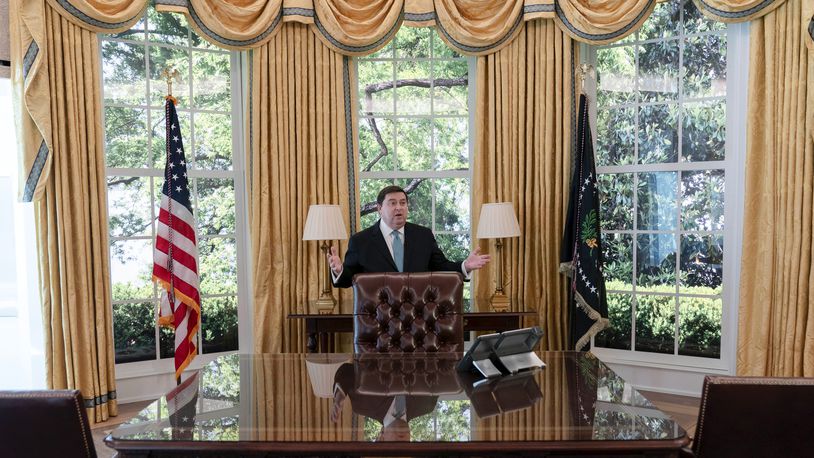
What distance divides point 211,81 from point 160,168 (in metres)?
0.76

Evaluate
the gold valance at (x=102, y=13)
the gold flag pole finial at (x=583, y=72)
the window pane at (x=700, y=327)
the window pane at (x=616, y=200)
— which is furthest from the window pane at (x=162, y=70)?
the window pane at (x=700, y=327)

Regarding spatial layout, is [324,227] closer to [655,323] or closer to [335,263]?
[335,263]

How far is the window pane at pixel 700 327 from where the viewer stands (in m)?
4.51

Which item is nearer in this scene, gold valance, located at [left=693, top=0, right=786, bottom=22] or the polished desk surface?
the polished desk surface

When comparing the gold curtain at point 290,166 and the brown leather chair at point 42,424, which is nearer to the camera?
the brown leather chair at point 42,424

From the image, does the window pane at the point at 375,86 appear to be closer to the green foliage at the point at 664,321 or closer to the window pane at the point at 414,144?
the window pane at the point at 414,144

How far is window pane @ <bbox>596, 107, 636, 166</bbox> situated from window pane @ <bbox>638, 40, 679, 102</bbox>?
0.18 metres

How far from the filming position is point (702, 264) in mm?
4531

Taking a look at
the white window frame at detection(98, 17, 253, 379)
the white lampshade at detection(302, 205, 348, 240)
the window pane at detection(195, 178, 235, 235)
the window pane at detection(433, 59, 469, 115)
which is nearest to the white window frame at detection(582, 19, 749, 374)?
the window pane at detection(433, 59, 469, 115)

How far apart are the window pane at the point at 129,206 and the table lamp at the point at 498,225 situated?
2393mm

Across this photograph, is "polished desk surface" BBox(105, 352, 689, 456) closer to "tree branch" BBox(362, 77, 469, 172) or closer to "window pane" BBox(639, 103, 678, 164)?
"window pane" BBox(639, 103, 678, 164)

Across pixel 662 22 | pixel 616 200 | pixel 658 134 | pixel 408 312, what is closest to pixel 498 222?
pixel 616 200

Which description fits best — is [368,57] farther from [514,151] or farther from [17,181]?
[17,181]

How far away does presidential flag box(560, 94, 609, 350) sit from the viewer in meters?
4.42
